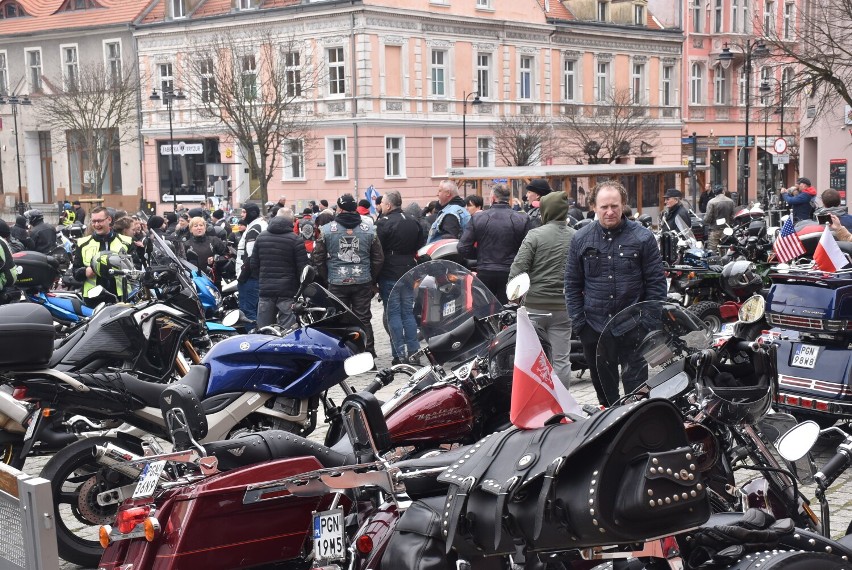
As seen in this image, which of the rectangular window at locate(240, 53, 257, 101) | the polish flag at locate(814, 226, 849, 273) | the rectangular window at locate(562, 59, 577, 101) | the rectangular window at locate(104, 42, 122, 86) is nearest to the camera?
the polish flag at locate(814, 226, 849, 273)

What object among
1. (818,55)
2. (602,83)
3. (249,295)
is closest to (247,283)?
(249,295)

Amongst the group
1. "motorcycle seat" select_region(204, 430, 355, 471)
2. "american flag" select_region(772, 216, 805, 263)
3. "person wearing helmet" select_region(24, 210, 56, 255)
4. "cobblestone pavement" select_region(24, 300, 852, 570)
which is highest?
"american flag" select_region(772, 216, 805, 263)

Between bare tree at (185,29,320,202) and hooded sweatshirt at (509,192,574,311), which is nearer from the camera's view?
hooded sweatshirt at (509,192,574,311)

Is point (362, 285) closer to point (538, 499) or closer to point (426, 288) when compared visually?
point (426, 288)

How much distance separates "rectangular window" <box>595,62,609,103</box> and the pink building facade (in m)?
0.06

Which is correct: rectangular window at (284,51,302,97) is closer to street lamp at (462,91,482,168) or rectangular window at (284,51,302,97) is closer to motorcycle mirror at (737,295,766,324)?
street lamp at (462,91,482,168)

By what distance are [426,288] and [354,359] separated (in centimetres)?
79

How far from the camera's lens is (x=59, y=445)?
251 inches

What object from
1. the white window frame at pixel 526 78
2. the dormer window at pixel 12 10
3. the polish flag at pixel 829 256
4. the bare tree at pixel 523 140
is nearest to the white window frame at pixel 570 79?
the white window frame at pixel 526 78

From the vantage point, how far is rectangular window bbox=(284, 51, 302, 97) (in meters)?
40.9

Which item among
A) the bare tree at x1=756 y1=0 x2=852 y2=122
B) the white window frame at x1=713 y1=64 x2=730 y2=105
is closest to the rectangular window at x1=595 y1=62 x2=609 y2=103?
the white window frame at x1=713 y1=64 x2=730 y2=105

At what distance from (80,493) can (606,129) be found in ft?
144

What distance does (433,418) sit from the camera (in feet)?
17.6

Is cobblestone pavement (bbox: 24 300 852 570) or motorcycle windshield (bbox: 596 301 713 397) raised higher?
motorcycle windshield (bbox: 596 301 713 397)
